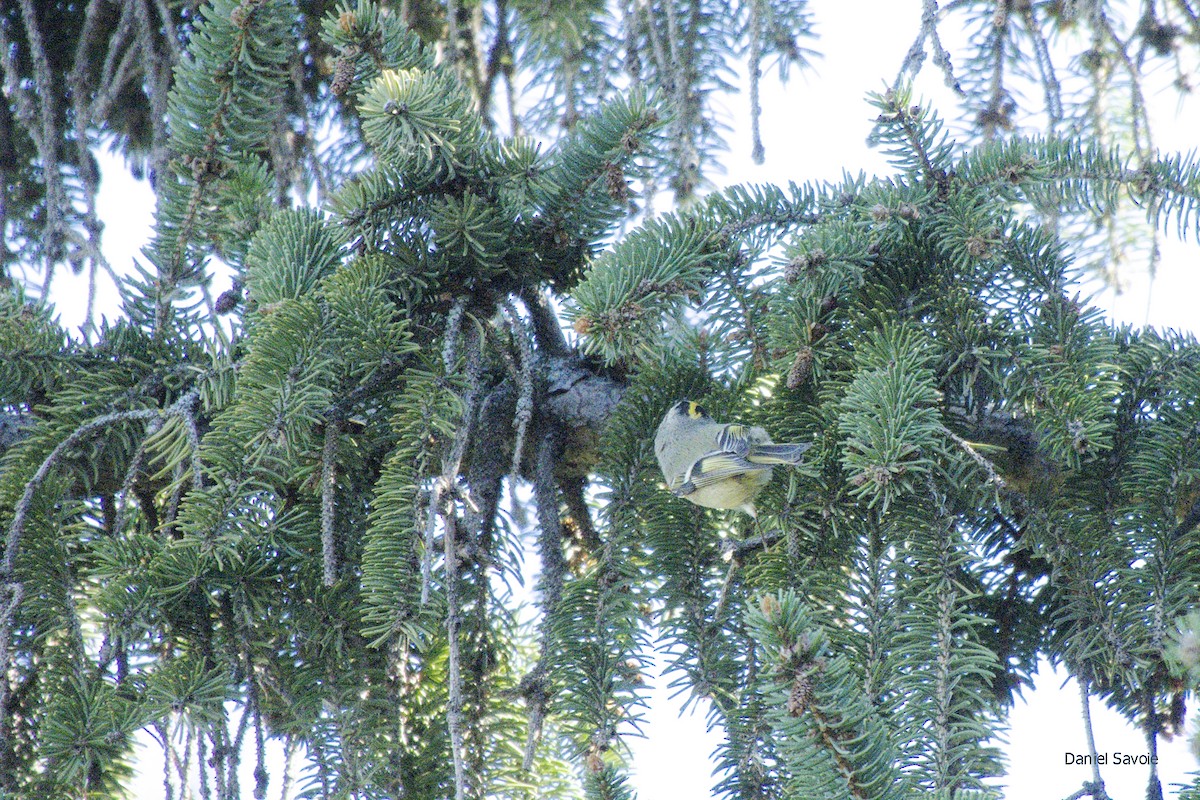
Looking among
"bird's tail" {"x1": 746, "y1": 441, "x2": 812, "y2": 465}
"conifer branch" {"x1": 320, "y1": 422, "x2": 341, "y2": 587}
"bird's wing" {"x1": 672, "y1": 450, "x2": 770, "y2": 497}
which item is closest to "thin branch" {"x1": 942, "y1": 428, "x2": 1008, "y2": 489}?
"bird's tail" {"x1": 746, "y1": 441, "x2": 812, "y2": 465}

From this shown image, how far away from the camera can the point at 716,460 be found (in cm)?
165

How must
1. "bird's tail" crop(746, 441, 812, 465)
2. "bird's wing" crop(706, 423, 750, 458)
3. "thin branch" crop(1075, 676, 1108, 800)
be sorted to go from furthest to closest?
"bird's wing" crop(706, 423, 750, 458)
"bird's tail" crop(746, 441, 812, 465)
"thin branch" crop(1075, 676, 1108, 800)

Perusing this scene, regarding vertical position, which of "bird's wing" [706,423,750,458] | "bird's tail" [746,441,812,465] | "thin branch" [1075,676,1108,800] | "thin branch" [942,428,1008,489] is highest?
"bird's wing" [706,423,750,458]

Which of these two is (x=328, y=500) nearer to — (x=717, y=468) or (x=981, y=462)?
(x=717, y=468)

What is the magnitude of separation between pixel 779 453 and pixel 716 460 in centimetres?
10

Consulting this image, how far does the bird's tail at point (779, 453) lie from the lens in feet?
5.20

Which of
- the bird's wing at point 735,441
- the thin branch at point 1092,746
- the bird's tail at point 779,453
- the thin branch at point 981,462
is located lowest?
the thin branch at point 1092,746

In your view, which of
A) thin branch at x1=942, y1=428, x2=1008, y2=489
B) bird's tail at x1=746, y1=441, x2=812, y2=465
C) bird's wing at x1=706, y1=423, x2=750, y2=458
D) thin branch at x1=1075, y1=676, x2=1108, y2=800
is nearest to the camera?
thin branch at x1=1075, y1=676, x2=1108, y2=800

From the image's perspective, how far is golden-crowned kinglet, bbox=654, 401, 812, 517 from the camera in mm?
1665

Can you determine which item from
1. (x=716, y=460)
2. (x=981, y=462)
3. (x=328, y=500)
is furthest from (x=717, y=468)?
(x=328, y=500)

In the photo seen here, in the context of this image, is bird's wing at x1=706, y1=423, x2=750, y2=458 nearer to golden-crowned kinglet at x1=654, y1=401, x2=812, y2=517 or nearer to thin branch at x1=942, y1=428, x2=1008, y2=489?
golden-crowned kinglet at x1=654, y1=401, x2=812, y2=517

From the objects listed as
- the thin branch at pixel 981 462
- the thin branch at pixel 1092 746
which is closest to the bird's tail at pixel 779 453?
the thin branch at pixel 981 462

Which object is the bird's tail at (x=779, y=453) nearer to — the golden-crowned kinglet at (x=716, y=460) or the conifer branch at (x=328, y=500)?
the golden-crowned kinglet at (x=716, y=460)

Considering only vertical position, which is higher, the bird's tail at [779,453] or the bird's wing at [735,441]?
the bird's wing at [735,441]
